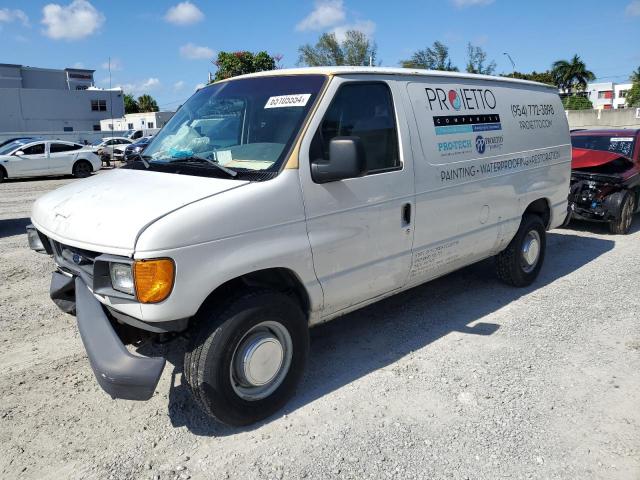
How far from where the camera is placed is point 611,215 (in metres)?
8.34

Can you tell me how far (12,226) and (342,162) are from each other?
27.1ft

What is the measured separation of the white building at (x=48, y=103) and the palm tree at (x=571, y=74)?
57718 mm

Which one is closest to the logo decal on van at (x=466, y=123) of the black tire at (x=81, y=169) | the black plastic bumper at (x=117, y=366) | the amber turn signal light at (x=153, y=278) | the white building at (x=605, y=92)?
the amber turn signal light at (x=153, y=278)

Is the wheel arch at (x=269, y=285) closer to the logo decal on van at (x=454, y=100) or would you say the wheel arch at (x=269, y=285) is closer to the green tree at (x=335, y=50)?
the logo decal on van at (x=454, y=100)

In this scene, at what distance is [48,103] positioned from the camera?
52.8m

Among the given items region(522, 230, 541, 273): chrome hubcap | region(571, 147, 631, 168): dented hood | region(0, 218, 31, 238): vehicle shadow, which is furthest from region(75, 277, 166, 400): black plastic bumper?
region(571, 147, 631, 168): dented hood

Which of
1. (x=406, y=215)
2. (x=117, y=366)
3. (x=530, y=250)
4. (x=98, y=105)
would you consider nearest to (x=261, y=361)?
(x=117, y=366)

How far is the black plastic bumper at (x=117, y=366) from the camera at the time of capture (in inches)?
107

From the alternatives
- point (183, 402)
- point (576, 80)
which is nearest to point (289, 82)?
point (183, 402)

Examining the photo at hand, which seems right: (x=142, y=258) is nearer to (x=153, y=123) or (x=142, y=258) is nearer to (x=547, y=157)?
(x=547, y=157)

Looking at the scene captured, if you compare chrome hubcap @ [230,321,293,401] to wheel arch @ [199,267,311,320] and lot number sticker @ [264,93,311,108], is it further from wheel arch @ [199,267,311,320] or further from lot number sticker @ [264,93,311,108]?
lot number sticker @ [264,93,311,108]

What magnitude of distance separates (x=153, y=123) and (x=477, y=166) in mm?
57112

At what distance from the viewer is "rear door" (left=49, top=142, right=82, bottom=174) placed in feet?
62.7

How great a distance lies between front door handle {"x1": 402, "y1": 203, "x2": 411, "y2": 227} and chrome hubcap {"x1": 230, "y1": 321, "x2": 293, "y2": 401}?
1287 mm
